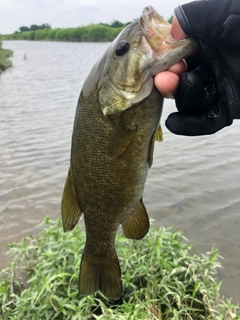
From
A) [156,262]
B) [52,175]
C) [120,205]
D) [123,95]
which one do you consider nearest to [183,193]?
[52,175]

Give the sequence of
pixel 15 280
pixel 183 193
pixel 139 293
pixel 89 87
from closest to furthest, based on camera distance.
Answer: pixel 89 87 < pixel 139 293 < pixel 15 280 < pixel 183 193

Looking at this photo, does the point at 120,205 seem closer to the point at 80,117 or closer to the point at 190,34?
the point at 80,117

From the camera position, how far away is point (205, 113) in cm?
203

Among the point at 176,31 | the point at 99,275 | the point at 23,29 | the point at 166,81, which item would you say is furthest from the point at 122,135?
the point at 23,29

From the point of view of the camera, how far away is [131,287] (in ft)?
11.6

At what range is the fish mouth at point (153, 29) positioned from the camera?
1.86 m

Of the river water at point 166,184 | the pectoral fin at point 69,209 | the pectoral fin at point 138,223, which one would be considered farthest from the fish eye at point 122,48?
the river water at point 166,184

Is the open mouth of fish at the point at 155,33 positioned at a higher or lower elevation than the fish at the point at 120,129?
higher

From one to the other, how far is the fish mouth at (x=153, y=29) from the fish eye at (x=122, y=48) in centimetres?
12

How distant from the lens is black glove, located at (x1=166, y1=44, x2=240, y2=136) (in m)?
1.87

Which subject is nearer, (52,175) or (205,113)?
(205,113)

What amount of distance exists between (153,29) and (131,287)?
245 centimetres

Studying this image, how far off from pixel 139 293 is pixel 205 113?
209 cm

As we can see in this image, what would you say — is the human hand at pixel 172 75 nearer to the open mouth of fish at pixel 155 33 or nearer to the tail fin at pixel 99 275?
the open mouth of fish at pixel 155 33
